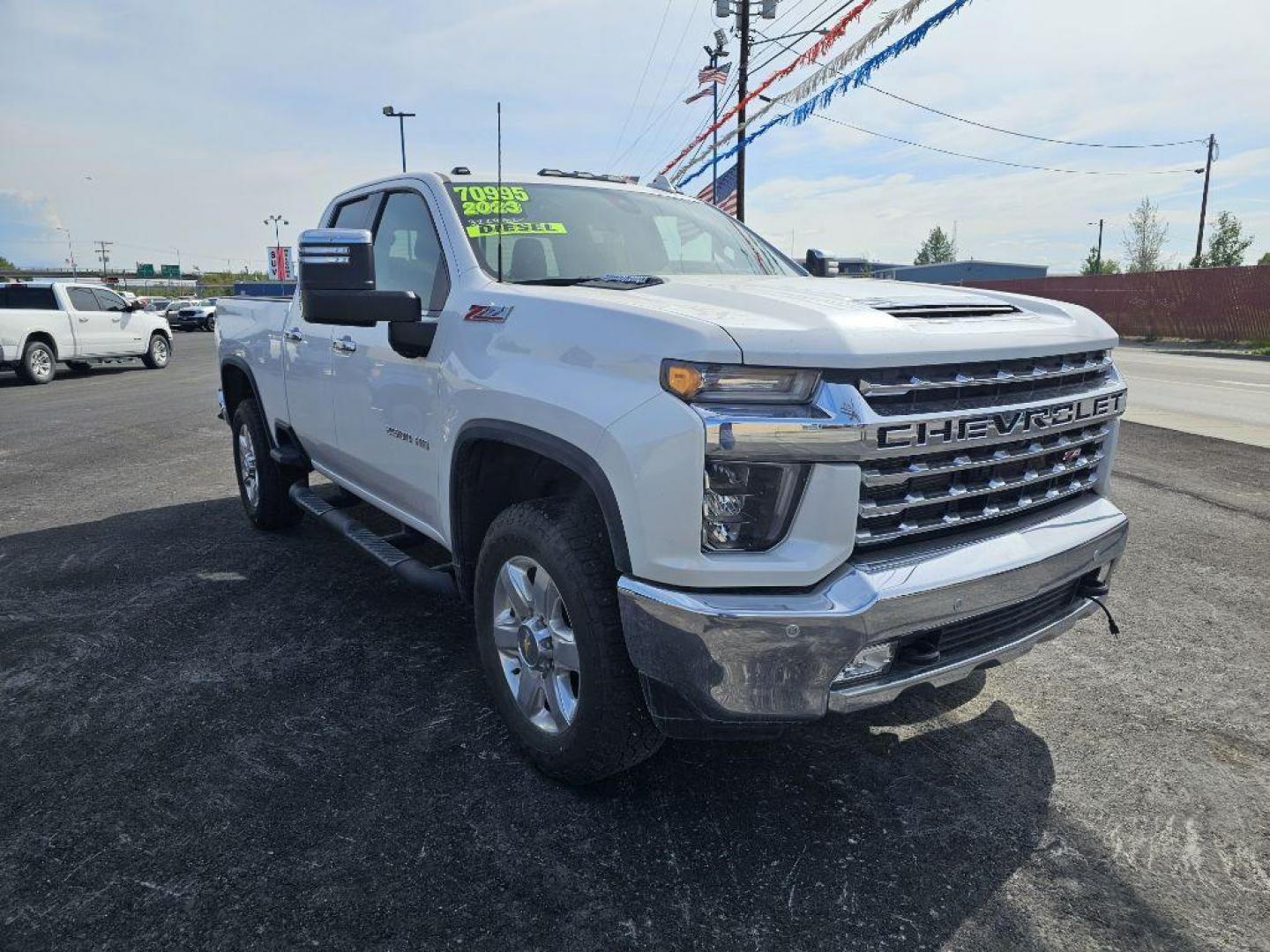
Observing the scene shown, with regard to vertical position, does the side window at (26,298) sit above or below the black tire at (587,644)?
above

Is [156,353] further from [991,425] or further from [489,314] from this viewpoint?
[991,425]

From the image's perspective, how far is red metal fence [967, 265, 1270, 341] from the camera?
27.0 meters

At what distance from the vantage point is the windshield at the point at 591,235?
3480 mm

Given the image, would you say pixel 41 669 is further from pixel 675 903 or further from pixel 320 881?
pixel 675 903

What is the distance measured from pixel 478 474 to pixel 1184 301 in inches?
1304

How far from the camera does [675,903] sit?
7.50 ft

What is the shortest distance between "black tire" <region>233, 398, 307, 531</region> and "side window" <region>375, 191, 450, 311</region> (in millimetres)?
1924

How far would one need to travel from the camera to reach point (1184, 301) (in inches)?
1175

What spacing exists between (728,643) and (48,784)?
2239mm

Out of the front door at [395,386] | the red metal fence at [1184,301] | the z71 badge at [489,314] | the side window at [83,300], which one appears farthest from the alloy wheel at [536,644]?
the red metal fence at [1184,301]

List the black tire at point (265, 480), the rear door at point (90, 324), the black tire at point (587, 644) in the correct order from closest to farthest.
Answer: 1. the black tire at point (587, 644)
2. the black tire at point (265, 480)
3. the rear door at point (90, 324)

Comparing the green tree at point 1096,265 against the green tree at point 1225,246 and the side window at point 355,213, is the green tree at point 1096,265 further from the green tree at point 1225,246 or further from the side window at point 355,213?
the side window at point 355,213

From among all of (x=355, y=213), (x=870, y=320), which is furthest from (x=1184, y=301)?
(x=870, y=320)

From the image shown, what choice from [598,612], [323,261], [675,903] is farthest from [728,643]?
[323,261]
